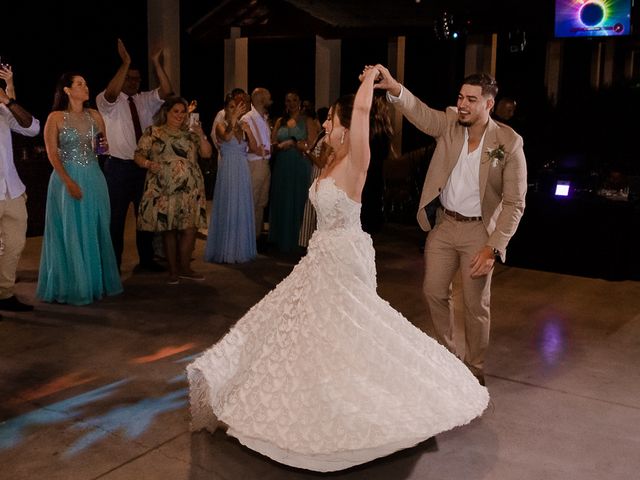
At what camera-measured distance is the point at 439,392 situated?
138 inches

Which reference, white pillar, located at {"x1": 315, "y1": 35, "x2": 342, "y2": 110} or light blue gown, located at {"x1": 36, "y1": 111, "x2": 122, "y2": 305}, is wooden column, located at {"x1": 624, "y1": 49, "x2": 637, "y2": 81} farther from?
light blue gown, located at {"x1": 36, "y1": 111, "x2": 122, "y2": 305}

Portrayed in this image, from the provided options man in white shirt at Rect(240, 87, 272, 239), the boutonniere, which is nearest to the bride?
the boutonniere

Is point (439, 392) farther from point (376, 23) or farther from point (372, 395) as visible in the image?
point (376, 23)

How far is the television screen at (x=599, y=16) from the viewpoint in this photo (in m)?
11.0

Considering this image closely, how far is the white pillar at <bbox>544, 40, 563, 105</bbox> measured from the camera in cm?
2064

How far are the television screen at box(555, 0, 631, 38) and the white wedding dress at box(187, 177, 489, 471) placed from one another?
329 inches

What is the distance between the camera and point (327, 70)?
1378 centimetres

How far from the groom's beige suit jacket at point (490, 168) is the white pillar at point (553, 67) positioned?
1726 centimetres

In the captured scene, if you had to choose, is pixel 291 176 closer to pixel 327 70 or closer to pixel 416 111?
pixel 416 111

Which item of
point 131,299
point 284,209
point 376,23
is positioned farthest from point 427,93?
point 131,299

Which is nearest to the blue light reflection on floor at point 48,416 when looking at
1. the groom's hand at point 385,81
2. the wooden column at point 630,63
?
the groom's hand at point 385,81

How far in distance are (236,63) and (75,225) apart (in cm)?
856

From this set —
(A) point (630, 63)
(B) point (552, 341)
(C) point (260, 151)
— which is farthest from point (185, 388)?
(A) point (630, 63)

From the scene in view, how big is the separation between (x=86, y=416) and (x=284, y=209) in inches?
182
